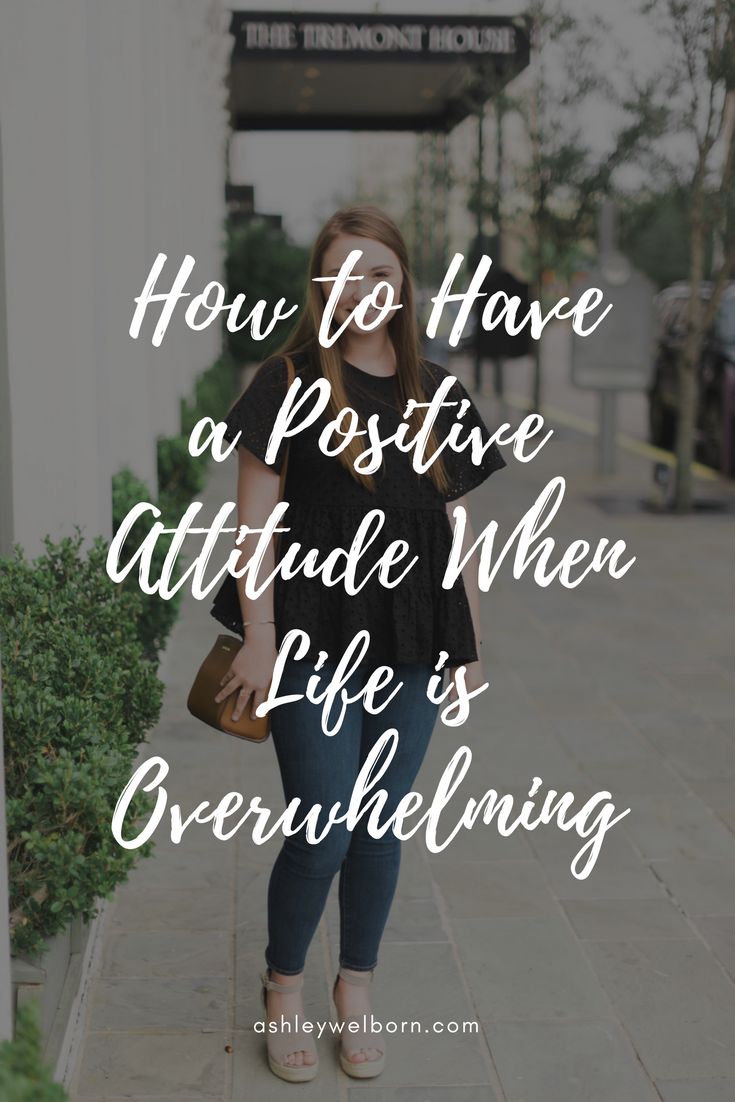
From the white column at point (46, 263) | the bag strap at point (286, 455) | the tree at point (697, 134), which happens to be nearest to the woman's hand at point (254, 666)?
the bag strap at point (286, 455)

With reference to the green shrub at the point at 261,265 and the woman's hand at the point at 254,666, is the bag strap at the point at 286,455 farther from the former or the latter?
the green shrub at the point at 261,265

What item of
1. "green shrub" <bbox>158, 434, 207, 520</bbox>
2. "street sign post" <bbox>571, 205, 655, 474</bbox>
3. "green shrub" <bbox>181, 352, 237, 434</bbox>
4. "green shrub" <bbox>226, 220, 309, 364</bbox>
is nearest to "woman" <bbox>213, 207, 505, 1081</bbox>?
"green shrub" <bbox>158, 434, 207, 520</bbox>

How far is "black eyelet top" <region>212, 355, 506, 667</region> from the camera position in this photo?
321 centimetres

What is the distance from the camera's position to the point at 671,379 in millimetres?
16406

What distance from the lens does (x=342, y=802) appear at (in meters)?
3.24

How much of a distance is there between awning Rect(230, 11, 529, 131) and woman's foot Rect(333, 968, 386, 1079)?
11.8 meters

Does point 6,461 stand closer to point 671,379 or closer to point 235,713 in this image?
point 235,713

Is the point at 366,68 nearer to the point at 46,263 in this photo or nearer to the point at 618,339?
the point at 618,339

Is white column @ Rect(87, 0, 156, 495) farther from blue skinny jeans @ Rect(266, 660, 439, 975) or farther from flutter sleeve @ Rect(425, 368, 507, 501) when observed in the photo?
blue skinny jeans @ Rect(266, 660, 439, 975)

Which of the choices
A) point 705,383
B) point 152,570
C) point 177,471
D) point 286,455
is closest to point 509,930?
point 286,455

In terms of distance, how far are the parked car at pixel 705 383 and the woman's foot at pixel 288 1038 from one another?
37.1 feet

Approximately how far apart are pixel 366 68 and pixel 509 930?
15727mm

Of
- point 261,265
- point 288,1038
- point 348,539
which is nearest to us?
point 348,539

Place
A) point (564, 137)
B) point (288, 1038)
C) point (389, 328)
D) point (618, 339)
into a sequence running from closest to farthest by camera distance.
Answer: point (389, 328) → point (288, 1038) → point (618, 339) → point (564, 137)
